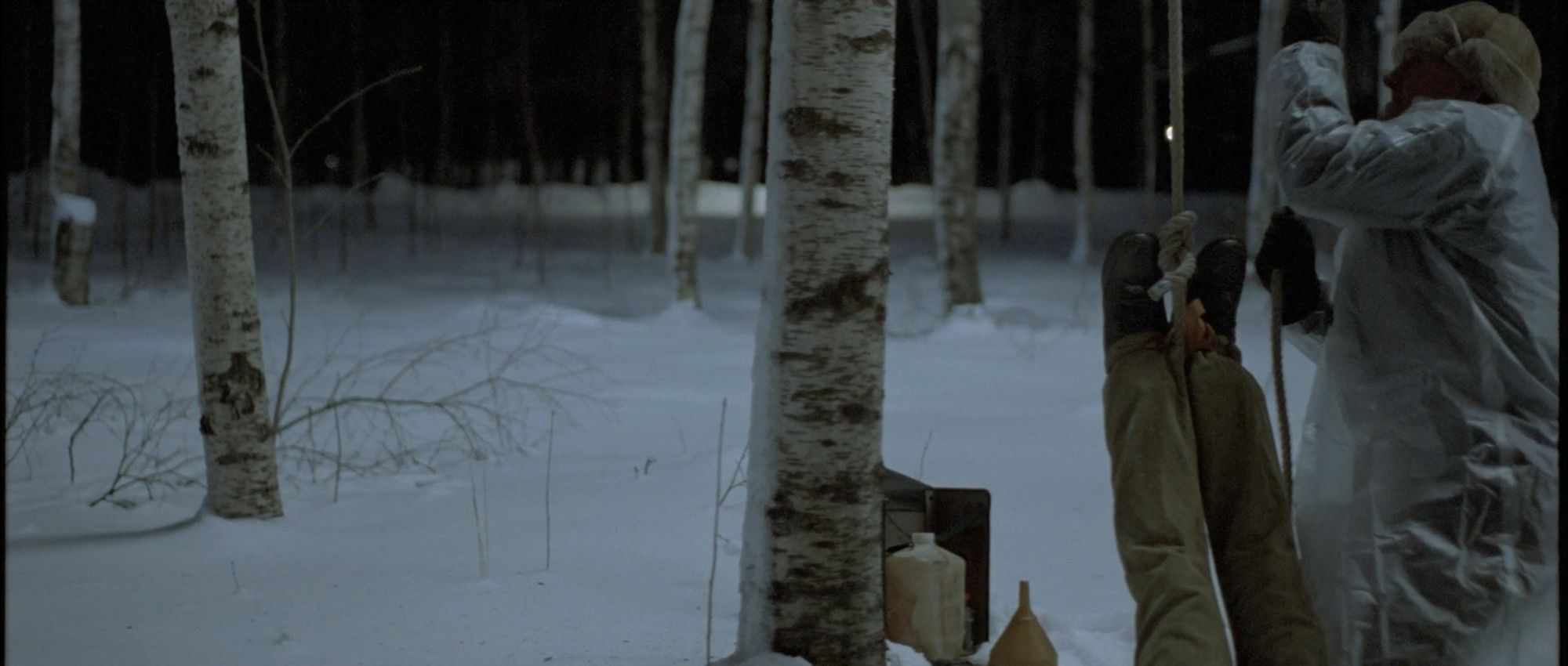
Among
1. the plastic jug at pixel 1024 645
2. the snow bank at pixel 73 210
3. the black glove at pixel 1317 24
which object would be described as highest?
the black glove at pixel 1317 24

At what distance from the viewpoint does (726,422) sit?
7.54 m

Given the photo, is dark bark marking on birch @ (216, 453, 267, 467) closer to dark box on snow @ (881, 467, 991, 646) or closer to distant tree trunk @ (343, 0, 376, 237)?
dark box on snow @ (881, 467, 991, 646)

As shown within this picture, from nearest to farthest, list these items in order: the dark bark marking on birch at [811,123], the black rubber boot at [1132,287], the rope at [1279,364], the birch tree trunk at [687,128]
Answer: the black rubber boot at [1132,287] < the rope at [1279,364] < the dark bark marking on birch at [811,123] < the birch tree trunk at [687,128]

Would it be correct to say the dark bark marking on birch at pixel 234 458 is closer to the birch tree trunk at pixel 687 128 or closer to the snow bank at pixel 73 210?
the birch tree trunk at pixel 687 128

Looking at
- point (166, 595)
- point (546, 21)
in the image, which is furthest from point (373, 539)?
point (546, 21)

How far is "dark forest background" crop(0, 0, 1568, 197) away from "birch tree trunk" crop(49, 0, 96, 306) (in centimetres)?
898

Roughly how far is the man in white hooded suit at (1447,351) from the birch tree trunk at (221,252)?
11.3 ft

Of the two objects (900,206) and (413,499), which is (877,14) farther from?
(900,206)

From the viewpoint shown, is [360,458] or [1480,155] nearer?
[1480,155]

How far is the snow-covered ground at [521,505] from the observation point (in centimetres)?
386

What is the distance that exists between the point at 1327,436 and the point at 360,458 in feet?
15.0

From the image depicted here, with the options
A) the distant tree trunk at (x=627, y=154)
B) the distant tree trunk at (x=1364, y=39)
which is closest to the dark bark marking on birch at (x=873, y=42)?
the distant tree trunk at (x=1364, y=39)

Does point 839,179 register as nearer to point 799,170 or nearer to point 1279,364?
point 799,170

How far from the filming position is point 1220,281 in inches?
111
